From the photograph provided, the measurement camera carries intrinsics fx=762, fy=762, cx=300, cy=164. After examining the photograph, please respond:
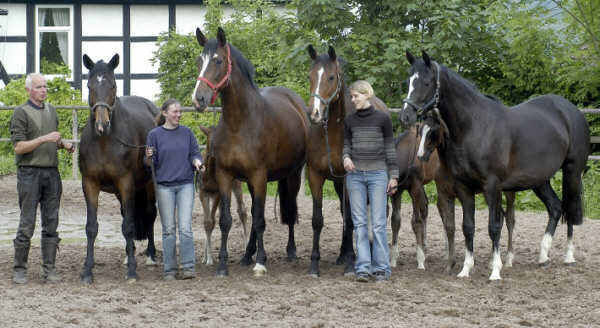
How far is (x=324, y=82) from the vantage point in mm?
7098

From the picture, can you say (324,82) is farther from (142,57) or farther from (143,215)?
(142,57)

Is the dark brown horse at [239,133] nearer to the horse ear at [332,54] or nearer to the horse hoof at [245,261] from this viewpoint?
the horse hoof at [245,261]

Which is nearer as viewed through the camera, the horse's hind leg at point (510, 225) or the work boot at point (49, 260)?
the work boot at point (49, 260)

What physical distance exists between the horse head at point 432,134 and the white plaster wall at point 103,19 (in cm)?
1622

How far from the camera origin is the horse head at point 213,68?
709 centimetres

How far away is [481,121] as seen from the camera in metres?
7.43

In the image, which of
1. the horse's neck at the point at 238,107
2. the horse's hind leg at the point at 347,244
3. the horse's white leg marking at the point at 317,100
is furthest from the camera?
the horse's hind leg at the point at 347,244

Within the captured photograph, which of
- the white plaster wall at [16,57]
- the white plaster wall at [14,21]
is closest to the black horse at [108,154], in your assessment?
the white plaster wall at [16,57]

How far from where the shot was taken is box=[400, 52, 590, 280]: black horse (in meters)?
7.16

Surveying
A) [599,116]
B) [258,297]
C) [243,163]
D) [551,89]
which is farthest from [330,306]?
[551,89]

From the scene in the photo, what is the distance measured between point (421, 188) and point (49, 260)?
12.7 feet

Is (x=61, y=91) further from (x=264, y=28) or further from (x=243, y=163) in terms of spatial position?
(x=243, y=163)

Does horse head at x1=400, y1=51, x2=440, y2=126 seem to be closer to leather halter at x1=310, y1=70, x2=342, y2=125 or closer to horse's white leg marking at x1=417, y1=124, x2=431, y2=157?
horse's white leg marking at x1=417, y1=124, x2=431, y2=157

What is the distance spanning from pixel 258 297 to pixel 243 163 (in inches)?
64.2
